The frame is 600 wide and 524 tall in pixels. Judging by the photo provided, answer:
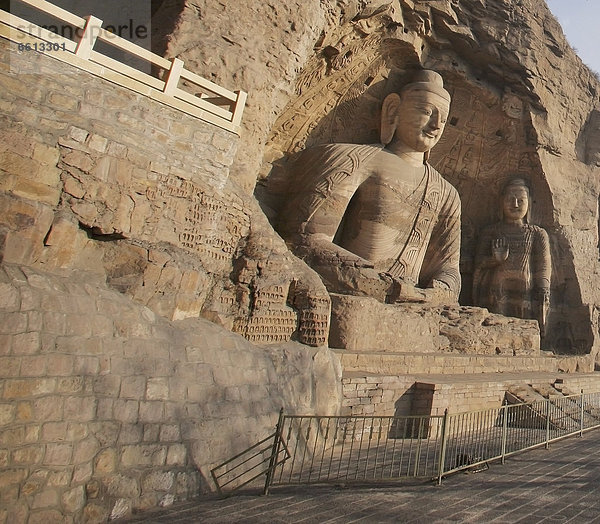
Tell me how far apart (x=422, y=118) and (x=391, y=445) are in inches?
273

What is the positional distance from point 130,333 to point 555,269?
38.3ft

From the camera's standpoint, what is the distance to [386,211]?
971 centimetres

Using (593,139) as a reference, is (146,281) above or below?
below

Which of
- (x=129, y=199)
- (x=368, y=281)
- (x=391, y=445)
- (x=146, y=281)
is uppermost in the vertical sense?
(x=368, y=281)

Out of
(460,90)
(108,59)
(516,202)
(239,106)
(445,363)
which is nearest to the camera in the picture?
(108,59)

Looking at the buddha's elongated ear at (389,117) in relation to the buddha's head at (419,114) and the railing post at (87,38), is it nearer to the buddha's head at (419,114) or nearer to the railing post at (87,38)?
the buddha's head at (419,114)

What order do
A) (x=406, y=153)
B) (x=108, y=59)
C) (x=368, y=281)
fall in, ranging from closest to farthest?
(x=108, y=59)
(x=368, y=281)
(x=406, y=153)

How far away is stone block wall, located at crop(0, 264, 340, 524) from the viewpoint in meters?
2.95

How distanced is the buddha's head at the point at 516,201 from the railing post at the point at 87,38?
35.4 ft

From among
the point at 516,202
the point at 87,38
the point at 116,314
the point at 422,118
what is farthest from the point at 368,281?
the point at 516,202

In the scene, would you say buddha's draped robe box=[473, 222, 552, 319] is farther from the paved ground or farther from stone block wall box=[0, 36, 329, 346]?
stone block wall box=[0, 36, 329, 346]

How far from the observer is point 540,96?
1188 centimetres

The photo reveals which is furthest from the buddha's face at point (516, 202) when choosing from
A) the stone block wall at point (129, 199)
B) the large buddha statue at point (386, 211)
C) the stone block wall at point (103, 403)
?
the stone block wall at point (103, 403)

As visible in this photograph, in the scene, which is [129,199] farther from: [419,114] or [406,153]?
[419,114]
